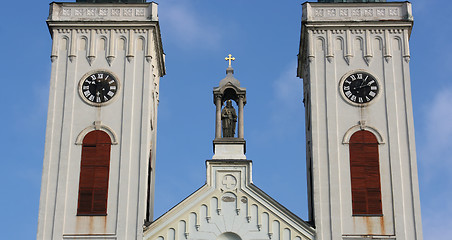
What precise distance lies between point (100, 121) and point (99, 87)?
1.35 meters

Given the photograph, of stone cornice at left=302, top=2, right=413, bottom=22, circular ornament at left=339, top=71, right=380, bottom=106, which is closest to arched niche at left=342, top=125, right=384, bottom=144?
circular ornament at left=339, top=71, right=380, bottom=106

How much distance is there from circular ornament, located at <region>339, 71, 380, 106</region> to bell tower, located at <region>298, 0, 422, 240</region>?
0.12ft

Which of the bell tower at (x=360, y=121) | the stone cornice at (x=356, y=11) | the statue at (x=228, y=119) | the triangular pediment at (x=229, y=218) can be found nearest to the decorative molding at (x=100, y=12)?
the statue at (x=228, y=119)

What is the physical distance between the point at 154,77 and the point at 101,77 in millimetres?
3071

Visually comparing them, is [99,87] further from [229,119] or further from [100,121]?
[229,119]

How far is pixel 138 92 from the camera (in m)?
35.0

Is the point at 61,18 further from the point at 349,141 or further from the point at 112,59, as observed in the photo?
the point at 349,141

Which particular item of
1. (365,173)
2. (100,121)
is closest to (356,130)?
(365,173)

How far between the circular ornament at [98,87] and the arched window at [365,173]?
8.98 m

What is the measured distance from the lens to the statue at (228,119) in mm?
35281

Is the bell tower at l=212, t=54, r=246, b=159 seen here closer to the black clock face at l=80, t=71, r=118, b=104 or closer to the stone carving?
the stone carving

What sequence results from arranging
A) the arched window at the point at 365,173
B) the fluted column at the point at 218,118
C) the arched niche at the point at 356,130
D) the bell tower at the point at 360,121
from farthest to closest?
the fluted column at the point at 218,118 → the arched niche at the point at 356,130 → the arched window at the point at 365,173 → the bell tower at the point at 360,121

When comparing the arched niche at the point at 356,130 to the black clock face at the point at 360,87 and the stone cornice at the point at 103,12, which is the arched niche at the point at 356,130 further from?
the stone cornice at the point at 103,12

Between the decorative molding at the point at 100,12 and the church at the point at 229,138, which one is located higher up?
the decorative molding at the point at 100,12
